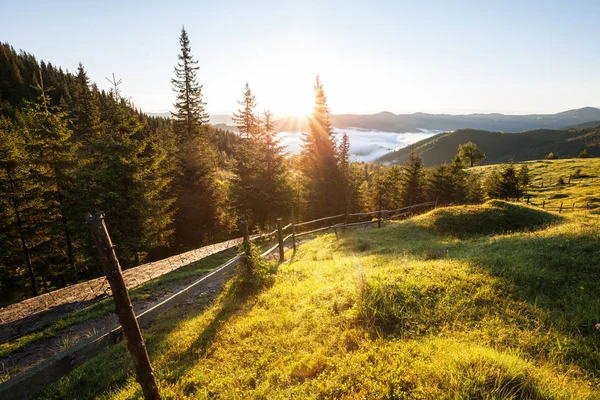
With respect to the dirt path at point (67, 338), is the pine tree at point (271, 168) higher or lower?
higher

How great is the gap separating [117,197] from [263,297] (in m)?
14.6

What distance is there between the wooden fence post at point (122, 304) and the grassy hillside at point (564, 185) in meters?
48.0

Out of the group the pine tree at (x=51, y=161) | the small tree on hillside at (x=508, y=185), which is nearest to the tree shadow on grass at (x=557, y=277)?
the pine tree at (x=51, y=161)

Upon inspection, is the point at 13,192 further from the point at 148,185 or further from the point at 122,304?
the point at 122,304

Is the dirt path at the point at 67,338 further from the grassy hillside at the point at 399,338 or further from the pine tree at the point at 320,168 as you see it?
the pine tree at the point at 320,168

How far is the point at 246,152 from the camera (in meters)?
25.3

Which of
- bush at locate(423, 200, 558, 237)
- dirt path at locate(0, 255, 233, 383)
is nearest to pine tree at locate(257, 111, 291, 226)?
bush at locate(423, 200, 558, 237)

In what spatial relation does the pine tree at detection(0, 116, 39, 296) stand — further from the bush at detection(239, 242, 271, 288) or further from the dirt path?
the bush at detection(239, 242, 271, 288)

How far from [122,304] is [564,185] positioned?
7252 cm

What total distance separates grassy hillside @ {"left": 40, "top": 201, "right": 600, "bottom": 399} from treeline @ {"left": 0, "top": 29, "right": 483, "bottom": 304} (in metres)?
12.5

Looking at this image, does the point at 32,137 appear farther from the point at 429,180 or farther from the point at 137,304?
the point at 429,180

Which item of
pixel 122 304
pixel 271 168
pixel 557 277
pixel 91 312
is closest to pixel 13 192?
pixel 91 312

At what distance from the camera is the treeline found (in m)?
18.2

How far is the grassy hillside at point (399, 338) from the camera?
3.87 meters
